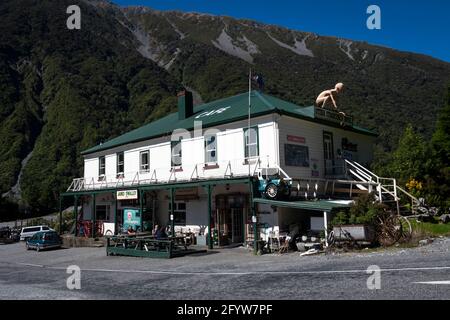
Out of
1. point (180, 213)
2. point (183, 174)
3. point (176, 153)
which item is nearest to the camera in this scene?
point (183, 174)

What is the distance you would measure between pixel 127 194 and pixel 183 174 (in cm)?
414

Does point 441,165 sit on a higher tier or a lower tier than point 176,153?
lower

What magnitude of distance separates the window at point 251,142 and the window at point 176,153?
16.6 ft

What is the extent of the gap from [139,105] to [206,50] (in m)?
69.4

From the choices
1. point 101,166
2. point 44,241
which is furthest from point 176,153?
point 44,241

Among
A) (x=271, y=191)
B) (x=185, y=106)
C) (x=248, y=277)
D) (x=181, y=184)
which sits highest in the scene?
(x=185, y=106)

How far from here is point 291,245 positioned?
19.6 metres

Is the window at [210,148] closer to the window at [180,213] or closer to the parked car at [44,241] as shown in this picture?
the window at [180,213]

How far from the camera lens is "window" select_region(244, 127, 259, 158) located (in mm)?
22597

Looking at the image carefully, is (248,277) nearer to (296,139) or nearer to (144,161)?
(296,139)

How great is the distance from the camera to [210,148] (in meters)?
24.7

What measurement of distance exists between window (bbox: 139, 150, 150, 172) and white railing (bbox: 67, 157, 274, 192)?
0.24 m

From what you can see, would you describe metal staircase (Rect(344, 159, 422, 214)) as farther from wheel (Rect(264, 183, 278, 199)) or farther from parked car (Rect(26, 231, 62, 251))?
parked car (Rect(26, 231, 62, 251))

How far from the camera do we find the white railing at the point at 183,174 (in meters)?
22.6
